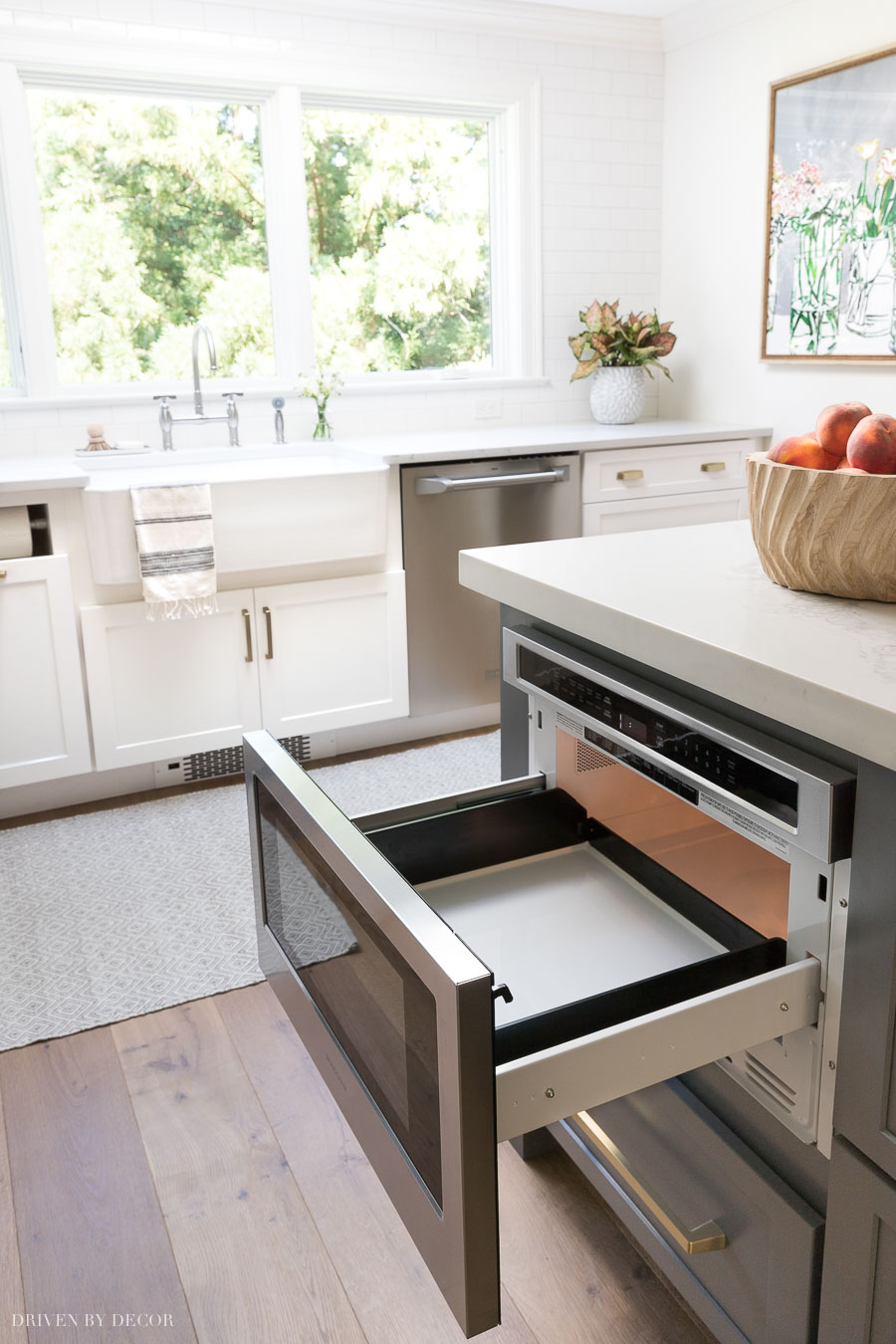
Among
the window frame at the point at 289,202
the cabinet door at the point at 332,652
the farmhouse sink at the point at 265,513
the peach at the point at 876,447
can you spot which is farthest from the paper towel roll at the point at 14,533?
the peach at the point at 876,447

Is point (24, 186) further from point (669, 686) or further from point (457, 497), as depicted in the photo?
point (669, 686)

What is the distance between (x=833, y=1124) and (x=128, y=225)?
3483 millimetres

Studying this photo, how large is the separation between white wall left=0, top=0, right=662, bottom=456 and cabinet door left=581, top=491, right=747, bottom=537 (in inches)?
30.7

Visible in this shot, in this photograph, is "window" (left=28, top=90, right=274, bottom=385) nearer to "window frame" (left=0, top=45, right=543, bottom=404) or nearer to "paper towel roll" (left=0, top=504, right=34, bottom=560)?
"window frame" (left=0, top=45, right=543, bottom=404)

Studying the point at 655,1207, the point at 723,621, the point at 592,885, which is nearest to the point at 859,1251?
the point at 655,1207

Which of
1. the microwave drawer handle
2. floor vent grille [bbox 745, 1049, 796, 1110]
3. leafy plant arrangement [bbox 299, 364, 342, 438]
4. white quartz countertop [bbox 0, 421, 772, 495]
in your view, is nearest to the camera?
floor vent grille [bbox 745, 1049, 796, 1110]

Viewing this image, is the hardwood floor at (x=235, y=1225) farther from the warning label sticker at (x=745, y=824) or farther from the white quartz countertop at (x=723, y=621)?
the white quartz countertop at (x=723, y=621)

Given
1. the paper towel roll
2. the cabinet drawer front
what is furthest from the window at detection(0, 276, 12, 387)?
the cabinet drawer front

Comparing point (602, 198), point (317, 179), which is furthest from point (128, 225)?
point (602, 198)

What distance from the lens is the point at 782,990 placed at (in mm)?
963

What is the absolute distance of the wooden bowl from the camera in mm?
1002

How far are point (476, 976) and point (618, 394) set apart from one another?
3611 millimetres

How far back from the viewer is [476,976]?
79cm

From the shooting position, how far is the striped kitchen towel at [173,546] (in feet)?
9.20
